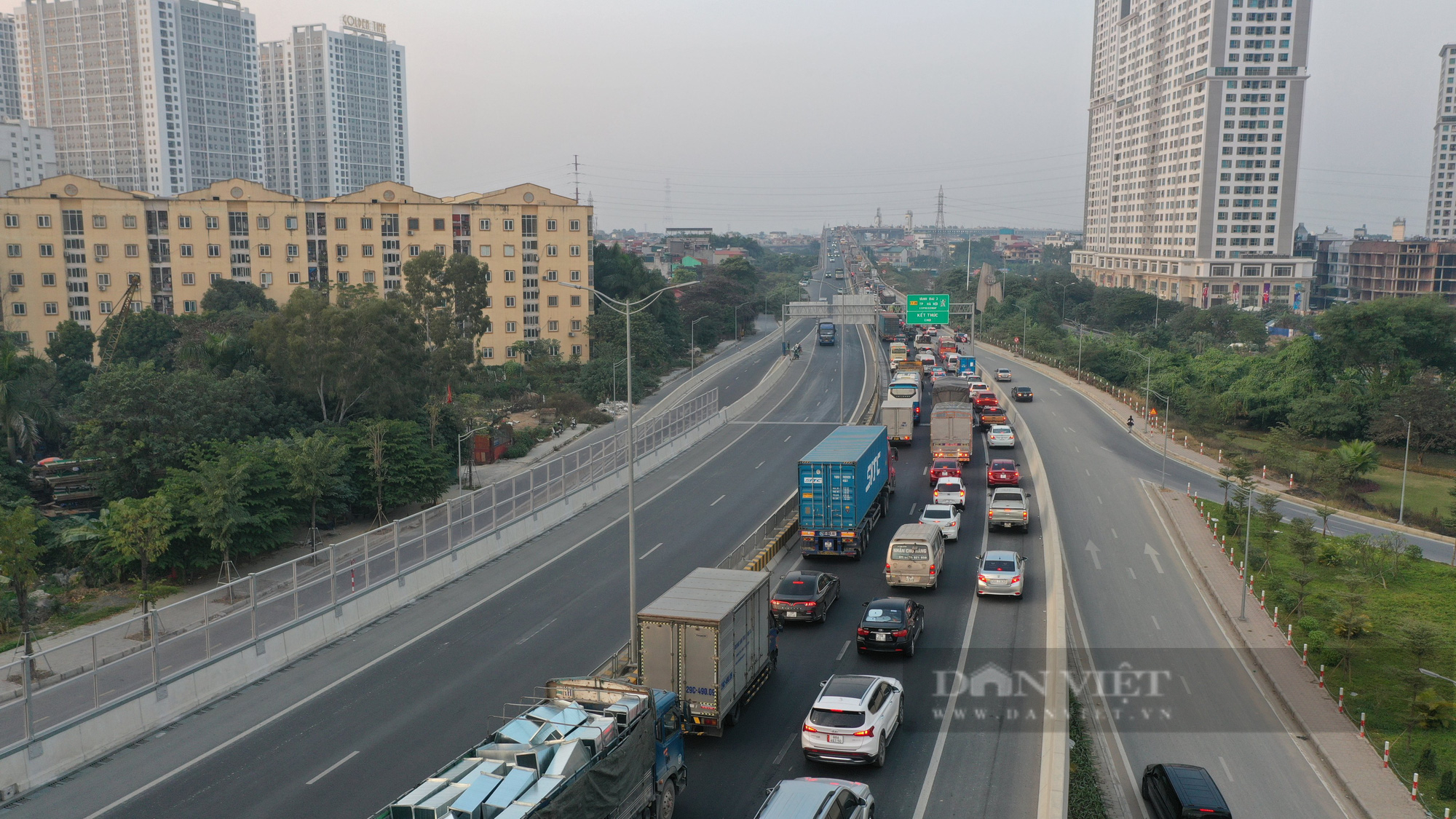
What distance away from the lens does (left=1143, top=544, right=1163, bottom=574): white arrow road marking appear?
37394 millimetres

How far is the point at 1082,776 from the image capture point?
780 inches

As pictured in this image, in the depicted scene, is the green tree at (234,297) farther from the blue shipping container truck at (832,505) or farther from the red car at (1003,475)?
the blue shipping container truck at (832,505)

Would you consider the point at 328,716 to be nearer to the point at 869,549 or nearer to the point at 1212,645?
the point at 869,549

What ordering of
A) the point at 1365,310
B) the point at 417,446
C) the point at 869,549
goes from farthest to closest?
the point at 1365,310, the point at 417,446, the point at 869,549

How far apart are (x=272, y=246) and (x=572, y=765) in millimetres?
95994

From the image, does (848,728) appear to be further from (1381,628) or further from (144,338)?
(144,338)

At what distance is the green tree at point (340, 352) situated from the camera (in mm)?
54031

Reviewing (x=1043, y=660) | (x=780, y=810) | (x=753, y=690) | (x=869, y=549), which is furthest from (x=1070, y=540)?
(x=780, y=810)

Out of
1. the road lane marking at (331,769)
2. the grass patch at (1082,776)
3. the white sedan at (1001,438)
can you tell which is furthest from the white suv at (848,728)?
the white sedan at (1001,438)

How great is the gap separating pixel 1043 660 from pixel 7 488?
4730cm

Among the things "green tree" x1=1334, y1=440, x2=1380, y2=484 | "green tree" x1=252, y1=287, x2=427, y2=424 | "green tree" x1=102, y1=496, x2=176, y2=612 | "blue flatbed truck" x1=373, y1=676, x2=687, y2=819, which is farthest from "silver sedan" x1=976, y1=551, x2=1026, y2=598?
"green tree" x1=252, y1=287, x2=427, y2=424

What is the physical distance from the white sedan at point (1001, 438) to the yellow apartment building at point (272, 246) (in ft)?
169

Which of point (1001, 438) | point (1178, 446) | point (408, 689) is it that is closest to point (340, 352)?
point (408, 689)

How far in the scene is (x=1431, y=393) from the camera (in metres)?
66.9
